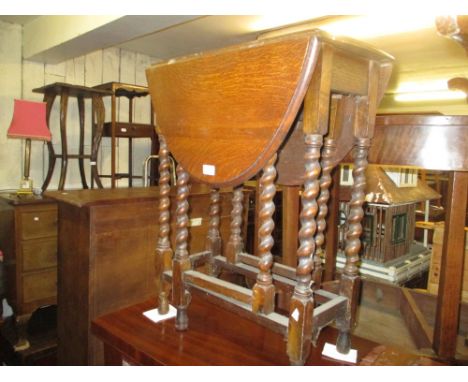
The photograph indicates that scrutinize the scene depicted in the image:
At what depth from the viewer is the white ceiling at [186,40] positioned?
2496mm

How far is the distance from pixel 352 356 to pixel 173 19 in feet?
6.68

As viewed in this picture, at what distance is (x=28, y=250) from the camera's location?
2520mm

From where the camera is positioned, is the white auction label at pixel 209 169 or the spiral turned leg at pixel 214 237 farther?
the spiral turned leg at pixel 214 237

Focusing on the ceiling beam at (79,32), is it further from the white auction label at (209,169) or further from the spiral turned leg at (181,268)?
the white auction label at (209,169)

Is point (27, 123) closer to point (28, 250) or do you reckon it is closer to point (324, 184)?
point (28, 250)

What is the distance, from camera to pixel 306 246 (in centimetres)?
87

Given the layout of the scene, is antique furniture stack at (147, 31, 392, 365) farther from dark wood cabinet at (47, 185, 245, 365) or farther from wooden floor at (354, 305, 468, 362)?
dark wood cabinet at (47, 185, 245, 365)

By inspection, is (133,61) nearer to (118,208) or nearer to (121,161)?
(121,161)

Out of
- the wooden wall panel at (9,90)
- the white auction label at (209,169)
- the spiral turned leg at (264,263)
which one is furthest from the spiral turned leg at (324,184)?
the wooden wall panel at (9,90)

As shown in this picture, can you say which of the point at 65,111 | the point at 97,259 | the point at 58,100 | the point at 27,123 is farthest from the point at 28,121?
the point at 97,259

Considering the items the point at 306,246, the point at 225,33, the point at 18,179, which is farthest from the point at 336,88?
the point at 18,179

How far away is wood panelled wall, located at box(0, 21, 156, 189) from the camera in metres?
3.36

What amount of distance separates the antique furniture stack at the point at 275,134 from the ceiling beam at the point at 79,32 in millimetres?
1415

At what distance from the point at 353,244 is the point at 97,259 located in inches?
47.7
